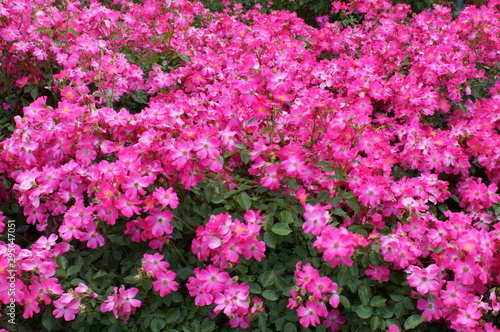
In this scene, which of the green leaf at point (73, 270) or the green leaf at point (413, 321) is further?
the green leaf at point (73, 270)

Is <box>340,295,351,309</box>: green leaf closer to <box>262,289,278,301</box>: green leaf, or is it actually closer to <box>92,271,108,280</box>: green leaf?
<box>262,289,278,301</box>: green leaf

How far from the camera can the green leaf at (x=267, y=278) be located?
1730 mm

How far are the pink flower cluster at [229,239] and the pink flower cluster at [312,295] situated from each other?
0.19 m

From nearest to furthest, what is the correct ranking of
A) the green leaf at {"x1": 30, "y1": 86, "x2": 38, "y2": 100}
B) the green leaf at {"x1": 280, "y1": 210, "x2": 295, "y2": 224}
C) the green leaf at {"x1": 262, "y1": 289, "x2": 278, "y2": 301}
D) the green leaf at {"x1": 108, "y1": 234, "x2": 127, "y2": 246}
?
the green leaf at {"x1": 262, "y1": 289, "x2": 278, "y2": 301} → the green leaf at {"x1": 280, "y1": 210, "x2": 295, "y2": 224} → the green leaf at {"x1": 108, "y1": 234, "x2": 127, "y2": 246} → the green leaf at {"x1": 30, "y1": 86, "x2": 38, "y2": 100}

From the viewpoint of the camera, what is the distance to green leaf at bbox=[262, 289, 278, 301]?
5.52 feet

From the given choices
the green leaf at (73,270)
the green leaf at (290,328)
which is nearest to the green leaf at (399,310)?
the green leaf at (290,328)

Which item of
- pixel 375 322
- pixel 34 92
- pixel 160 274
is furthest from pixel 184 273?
pixel 34 92

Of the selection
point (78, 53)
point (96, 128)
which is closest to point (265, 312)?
point (96, 128)

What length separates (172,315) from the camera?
5.73 feet

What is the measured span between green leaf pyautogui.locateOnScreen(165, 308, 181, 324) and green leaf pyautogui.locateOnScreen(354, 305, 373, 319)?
0.71 metres

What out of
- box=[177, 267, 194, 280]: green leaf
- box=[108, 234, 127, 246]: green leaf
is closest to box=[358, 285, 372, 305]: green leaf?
box=[177, 267, 194, 280]: green leaf

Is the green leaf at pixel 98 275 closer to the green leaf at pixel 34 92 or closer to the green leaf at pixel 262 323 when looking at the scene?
the green leaf at pixel 262 323

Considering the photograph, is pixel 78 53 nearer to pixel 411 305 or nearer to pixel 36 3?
pixel 36 3

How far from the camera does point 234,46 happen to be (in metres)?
3.44
